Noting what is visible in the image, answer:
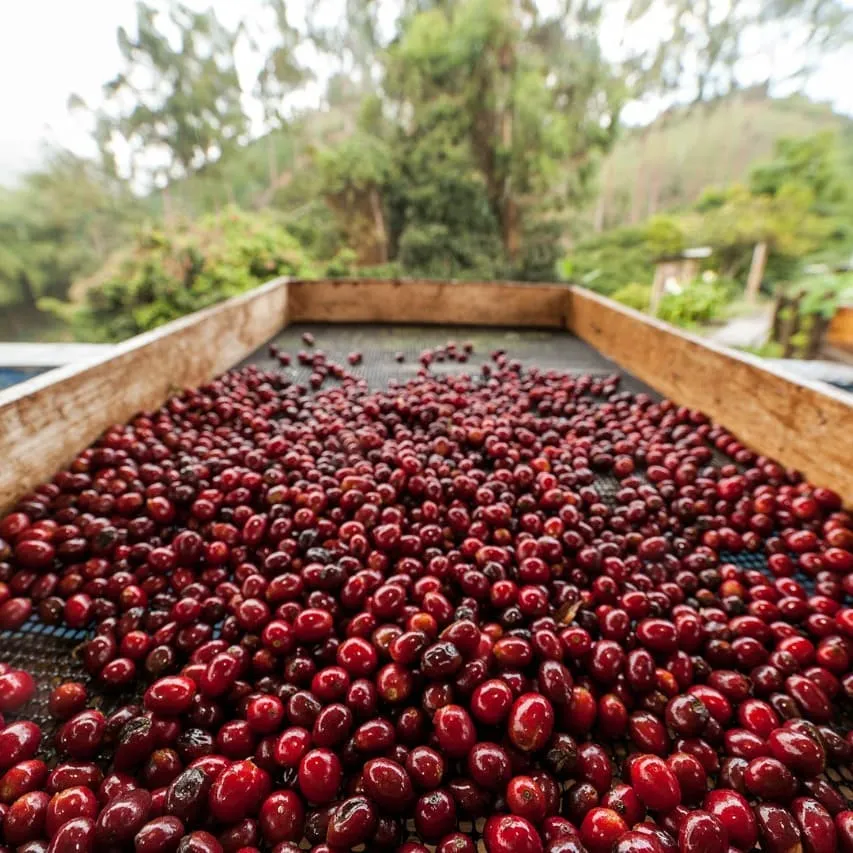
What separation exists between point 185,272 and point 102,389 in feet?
28.5

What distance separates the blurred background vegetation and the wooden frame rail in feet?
18.2

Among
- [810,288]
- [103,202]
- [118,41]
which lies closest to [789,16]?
[810,288]

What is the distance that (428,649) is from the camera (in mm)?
1098

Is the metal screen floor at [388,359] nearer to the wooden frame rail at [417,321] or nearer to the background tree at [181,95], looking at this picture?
the wooden frame rail at [417,321]

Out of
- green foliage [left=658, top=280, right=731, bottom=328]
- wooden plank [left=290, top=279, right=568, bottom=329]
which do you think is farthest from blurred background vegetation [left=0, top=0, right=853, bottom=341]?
wooden plank [left=290, top=279, right=568, bottom=329]

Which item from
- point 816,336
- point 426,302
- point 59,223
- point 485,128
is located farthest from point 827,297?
point 59,223

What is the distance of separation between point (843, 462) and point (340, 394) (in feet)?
6.64

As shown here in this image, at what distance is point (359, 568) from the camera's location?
1406 mm

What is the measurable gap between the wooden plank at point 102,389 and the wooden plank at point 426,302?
35.4 inches

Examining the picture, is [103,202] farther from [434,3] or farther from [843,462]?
[843,462]

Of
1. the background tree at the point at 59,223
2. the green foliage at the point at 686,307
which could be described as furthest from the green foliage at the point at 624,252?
the background tree at the point at 59,223

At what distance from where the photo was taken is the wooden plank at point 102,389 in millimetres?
1567

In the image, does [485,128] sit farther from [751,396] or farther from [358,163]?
[751,396]

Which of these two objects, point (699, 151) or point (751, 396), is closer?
point (751, 396)
